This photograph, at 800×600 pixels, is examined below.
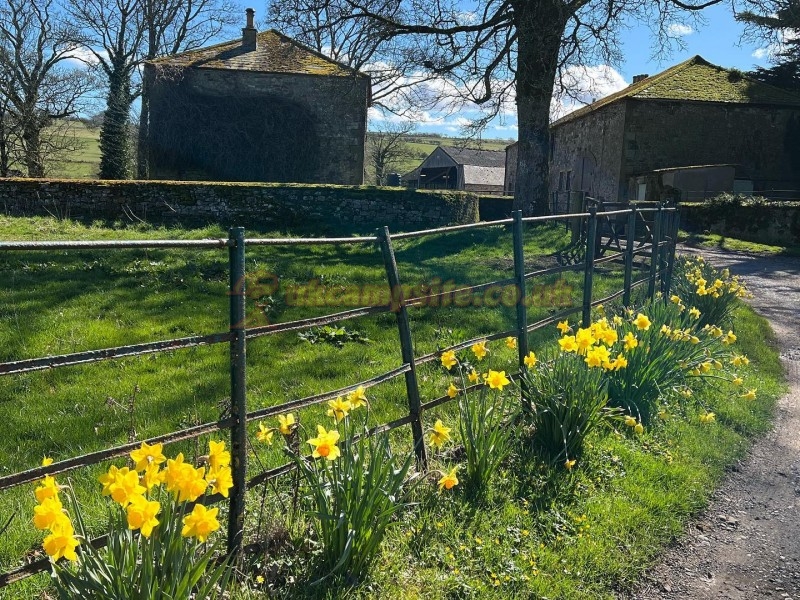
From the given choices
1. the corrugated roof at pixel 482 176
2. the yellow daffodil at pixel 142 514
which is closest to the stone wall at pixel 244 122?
the yellow daffodil at pixel 142 514

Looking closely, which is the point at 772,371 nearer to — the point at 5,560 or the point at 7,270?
the point at 5,560

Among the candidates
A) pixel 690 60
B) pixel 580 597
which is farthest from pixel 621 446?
pixel 690 60

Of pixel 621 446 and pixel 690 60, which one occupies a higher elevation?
pixel 690 60

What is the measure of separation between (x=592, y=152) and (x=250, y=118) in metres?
16.1

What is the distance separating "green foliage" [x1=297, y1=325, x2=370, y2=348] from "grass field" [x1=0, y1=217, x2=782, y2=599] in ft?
0.37

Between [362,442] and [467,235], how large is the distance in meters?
13.5

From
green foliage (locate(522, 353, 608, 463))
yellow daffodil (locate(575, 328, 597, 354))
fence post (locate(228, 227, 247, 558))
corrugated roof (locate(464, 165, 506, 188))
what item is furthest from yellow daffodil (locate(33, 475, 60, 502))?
corrugated roof (locate(464, 165, 506, 188))

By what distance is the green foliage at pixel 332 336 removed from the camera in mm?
6895

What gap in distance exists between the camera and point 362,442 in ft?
9.61

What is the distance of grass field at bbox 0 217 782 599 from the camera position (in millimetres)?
3092

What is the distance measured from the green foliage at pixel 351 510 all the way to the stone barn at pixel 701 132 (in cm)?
2447

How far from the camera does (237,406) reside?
2.74 m

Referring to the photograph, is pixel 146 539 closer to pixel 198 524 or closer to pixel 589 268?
pixel 198 524

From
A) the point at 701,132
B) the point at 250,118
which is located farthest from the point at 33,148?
the point at 701,132
